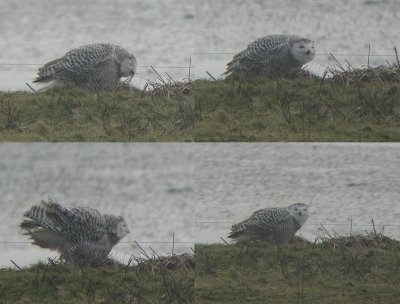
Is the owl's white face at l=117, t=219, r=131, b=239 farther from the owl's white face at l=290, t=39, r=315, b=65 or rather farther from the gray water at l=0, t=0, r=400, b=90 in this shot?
the owl's white face at l=290, t=39, r=315, b=65

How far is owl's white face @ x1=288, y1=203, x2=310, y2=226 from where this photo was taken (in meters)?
9.16

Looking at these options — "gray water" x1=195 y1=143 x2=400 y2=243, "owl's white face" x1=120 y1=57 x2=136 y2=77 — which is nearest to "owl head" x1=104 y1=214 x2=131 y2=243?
"gray water" x1=195 y1=143 x2=400 y2=243

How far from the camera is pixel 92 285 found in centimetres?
864

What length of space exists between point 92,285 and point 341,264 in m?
1.88

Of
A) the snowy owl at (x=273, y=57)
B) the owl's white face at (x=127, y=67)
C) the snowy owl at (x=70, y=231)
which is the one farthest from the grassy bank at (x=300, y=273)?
the owl's white face at (x=127, y=67)

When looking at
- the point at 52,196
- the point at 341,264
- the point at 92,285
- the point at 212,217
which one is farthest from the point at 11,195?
the point at 341,264

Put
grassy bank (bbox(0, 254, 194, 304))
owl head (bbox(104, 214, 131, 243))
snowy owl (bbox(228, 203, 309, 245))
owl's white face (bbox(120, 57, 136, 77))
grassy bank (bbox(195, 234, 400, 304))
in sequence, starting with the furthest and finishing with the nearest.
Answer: owl's white face (bbox(120, 57, 136, 77))
snowy owl (bbox(228, 203, 309, 245))
owl head (bbox(104, 214, 131, 243))
grassy bank (bbox(195, 234, 400, 304))
grassy bank (bbox(0, 254, 194, 304))

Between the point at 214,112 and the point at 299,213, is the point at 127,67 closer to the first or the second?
the point at 214,112

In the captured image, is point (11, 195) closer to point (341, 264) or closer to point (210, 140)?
point (210, 140)

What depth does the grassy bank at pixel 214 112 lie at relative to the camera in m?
8.95

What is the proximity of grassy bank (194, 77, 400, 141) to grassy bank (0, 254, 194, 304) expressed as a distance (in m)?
1.13

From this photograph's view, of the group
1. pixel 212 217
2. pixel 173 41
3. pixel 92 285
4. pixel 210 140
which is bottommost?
pixel 92 285

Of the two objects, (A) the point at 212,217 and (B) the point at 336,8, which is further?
(B) the point at 336,8

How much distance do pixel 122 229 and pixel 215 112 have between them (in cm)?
115
